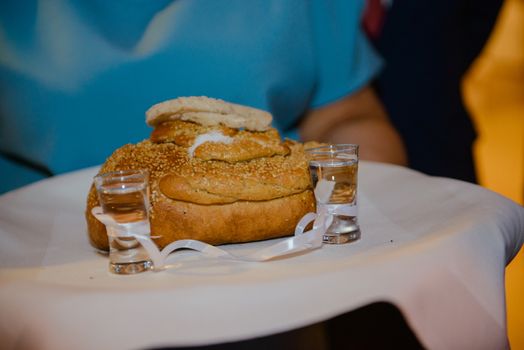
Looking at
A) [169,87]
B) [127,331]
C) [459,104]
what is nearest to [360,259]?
[127,331]

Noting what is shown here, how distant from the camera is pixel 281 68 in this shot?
1398 millimetres

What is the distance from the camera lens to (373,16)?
1.95 m

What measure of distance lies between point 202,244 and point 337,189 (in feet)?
0.68

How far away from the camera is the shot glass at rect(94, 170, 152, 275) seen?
0.72 metres

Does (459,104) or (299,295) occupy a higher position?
(459,104)

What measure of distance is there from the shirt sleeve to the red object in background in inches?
11.8

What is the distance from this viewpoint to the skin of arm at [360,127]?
1476 mm

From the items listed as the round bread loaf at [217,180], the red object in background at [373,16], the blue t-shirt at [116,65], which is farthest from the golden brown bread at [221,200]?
the red object in background at [373,16]

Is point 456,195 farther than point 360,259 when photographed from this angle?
Yes

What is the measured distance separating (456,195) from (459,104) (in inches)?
52.9

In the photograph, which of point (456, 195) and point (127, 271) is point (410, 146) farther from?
point (127, 271)

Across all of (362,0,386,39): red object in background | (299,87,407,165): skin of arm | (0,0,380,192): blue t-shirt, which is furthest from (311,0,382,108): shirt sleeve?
(362,0,386,39): red object in background

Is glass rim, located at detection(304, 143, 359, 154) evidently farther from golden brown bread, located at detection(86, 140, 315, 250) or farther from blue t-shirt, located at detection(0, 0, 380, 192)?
blue t-shirt, located at detection(0, 0, 380, 192)

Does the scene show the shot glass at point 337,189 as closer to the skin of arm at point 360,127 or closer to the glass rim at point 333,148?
the glass rim at point 333,148
